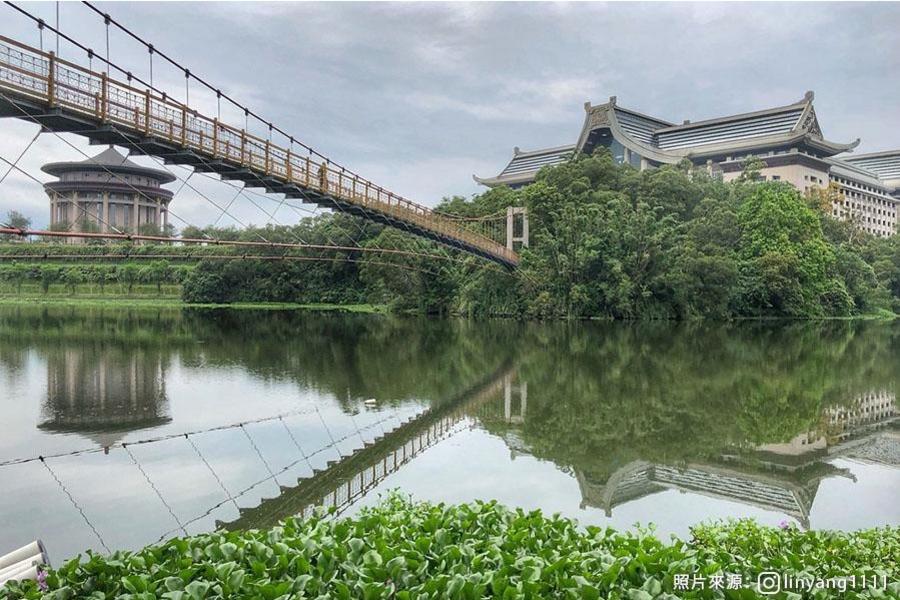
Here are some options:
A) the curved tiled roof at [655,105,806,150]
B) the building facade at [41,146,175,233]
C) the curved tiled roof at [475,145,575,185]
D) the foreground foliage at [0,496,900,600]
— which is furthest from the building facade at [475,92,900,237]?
the foreground foliage at [0,496,900,600]

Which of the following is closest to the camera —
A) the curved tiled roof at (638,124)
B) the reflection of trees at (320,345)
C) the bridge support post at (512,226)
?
the reflection of trees at (320,345)

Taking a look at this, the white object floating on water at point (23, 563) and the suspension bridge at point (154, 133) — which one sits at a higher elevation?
the suspension bridge at point (154, 133)

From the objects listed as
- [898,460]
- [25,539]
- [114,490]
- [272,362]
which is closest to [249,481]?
[114,490]

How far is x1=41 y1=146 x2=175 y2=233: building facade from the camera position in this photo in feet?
161

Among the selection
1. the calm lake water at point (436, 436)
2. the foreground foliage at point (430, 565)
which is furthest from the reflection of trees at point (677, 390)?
the foreground foliage at point (430, 565)

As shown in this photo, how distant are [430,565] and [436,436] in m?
6.94

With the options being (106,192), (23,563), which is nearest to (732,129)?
(106,192)

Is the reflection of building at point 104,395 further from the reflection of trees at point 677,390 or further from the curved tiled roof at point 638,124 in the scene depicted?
the curved tiled roof at point 638,124

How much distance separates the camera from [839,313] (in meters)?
41.2

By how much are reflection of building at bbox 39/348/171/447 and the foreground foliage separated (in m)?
7.06

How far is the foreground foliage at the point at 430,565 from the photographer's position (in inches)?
113

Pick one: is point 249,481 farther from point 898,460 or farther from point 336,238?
point 336,238

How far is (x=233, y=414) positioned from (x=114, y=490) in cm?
417

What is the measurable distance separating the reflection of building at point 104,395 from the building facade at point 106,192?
1282 inches
